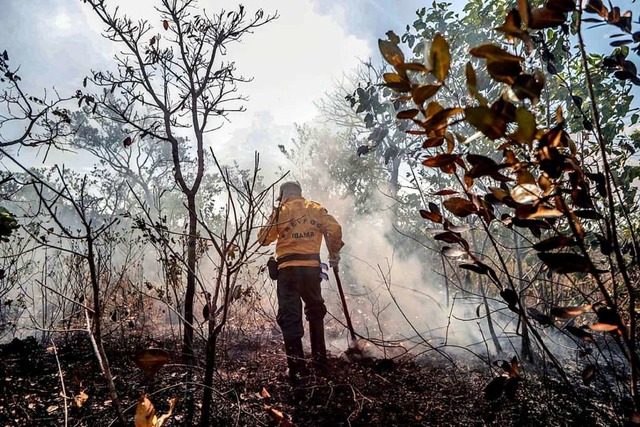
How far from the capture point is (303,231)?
12.0ft

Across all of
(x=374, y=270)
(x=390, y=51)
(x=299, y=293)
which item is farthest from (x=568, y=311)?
(x=374, y=270)

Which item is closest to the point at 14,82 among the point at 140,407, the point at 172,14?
the point at 172,14

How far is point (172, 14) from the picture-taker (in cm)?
301

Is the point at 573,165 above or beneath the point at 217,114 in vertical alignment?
beneath

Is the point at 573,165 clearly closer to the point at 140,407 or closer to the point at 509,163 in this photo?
the point at 509,163

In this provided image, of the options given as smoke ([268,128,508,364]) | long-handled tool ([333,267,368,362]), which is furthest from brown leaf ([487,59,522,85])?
smoke ([268,128,508,364])

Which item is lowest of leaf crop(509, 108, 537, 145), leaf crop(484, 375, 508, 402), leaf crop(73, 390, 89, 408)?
leaf crop(73, 390, 89, 408)

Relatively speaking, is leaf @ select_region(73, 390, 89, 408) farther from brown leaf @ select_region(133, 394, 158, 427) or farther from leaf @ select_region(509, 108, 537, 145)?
leaf @ select_region(509, 108, 537, 145)

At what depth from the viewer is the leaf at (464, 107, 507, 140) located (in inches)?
21.5

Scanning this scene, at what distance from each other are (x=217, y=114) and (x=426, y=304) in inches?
292

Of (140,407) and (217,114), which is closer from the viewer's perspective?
(140,407)

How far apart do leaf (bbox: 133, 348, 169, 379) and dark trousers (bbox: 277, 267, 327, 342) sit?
2622 millimetres

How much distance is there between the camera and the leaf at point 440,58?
57 cm

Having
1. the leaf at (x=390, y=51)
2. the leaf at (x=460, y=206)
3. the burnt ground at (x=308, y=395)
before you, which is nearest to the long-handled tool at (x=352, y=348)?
the burnt ground at (x=308, y=395)
